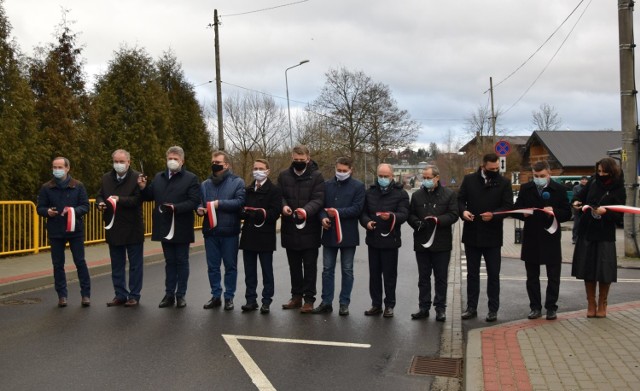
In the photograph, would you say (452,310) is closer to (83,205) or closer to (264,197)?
(264,197)

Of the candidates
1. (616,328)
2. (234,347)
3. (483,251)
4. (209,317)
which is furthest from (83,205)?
(616,328)

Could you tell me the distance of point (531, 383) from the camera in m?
4.59

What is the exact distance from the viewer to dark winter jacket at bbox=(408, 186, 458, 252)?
716cm

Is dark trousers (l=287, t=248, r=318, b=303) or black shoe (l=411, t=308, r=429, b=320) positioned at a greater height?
dark trousers (l=287, t=248, r=318, b=303)

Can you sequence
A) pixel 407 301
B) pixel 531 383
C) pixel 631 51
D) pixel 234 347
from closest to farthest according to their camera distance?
1. pixel 531 383
2. pixel 234 347
3. pixel 407 301
4. pixel 631 51

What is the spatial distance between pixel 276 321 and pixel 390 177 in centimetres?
221

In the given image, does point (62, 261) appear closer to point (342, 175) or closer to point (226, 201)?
point (226, 201)

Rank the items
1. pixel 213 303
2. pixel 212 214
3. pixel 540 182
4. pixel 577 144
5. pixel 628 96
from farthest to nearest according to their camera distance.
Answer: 1. pixel 577 144
2. pixel 628 96
3. pixel 213 303
4. pixel 212 214
5. pixel 540 182

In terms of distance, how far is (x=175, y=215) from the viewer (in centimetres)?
769

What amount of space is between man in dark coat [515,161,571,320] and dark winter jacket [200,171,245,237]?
135 inches

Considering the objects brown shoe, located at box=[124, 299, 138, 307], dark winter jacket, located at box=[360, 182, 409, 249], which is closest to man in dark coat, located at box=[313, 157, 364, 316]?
dark winter jacket, located at box=[360, 182, 409, 249]

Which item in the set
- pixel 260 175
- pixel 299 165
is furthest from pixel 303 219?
pixel 260 175

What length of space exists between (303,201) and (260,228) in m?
0.65

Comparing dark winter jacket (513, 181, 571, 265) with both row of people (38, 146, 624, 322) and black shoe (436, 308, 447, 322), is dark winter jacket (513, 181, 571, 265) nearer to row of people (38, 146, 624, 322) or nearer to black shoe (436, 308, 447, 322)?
row of people (38, 146, 624, 322)
